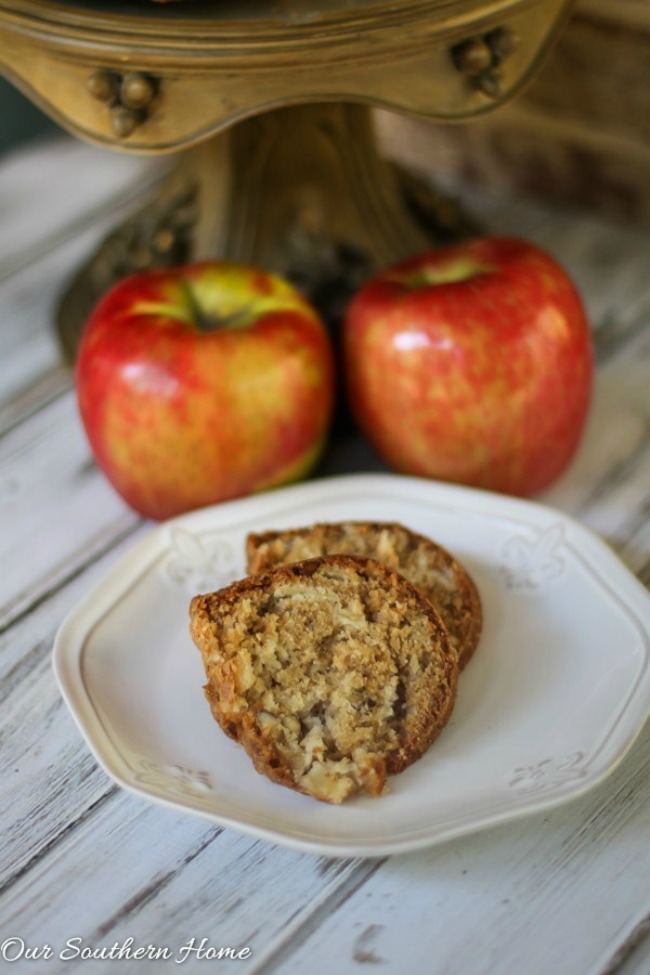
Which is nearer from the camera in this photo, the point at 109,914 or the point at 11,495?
the point at 109,914

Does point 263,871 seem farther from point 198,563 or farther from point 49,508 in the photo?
point 49,508

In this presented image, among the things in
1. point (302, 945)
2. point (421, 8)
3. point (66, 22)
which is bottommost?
point (302, 945)

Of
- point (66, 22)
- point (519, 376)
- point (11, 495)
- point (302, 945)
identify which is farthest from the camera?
point (11, 495)

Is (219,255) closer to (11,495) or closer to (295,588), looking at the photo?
(11,495)

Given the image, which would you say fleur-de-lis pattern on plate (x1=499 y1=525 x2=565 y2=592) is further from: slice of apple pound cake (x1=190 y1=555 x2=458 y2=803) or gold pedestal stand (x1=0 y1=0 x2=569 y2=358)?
gold pedestal stand (x1=0 y1=0 x2=569 y2=358)

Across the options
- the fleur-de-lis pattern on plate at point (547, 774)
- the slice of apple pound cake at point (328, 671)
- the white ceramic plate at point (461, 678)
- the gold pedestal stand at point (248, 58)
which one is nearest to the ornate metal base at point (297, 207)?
the gold pedestal stand at point (248, 58)

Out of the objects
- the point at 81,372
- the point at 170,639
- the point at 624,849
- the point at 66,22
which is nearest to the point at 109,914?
the point at 170,639
